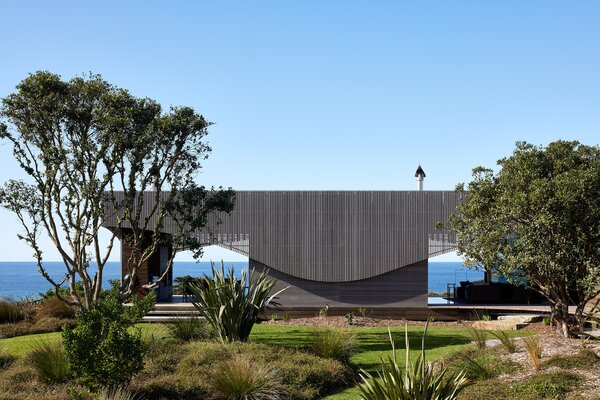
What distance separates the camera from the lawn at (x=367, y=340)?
12445 millimetres

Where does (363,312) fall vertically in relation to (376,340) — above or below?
above

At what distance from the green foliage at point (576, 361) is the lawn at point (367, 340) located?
2424 millimetres

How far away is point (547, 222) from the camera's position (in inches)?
486

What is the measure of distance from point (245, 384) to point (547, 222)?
639 cm

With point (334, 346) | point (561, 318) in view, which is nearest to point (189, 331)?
point (334, 346)

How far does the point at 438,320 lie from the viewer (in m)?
19.0

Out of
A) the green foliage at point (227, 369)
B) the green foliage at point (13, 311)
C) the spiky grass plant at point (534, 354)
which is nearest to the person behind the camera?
the green foliage at point (227, 369)

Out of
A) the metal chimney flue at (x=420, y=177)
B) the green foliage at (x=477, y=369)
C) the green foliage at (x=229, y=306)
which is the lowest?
the green foliage at (x=477, y=369)

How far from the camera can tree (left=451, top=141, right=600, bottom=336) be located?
12.5 m

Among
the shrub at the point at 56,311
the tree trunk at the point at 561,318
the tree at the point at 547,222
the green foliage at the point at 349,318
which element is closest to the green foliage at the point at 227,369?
the tree at the point at 547,222

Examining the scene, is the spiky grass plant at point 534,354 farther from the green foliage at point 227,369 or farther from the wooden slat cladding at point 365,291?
the wooden slat cladding at point 365,291

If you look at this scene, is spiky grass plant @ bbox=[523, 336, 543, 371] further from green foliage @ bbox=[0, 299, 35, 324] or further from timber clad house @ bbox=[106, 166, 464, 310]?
green foliage @ bbox=[0, 299, 35, 324]

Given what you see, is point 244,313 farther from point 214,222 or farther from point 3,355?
point 214,222

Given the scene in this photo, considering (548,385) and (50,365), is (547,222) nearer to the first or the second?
(548,385)
